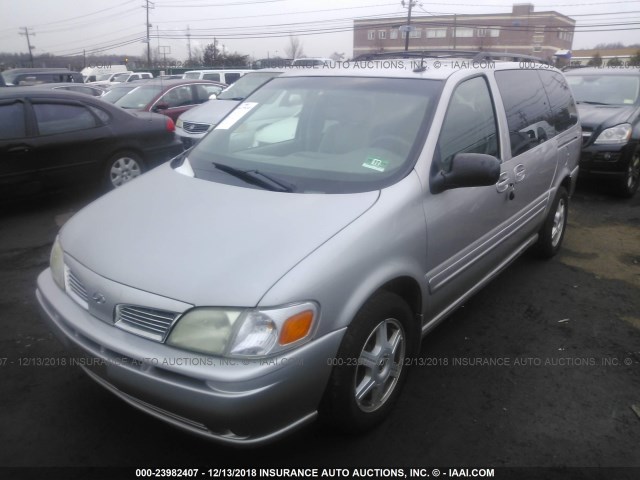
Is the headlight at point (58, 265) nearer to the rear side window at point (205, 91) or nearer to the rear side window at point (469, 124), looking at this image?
the rear side window at point (469, 124)

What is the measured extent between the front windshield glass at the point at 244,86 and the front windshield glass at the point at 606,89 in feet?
17.2

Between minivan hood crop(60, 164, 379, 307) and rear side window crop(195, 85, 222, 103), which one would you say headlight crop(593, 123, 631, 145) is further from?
rear side window crop(195, 85, 222, 103)

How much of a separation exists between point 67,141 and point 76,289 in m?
4.33

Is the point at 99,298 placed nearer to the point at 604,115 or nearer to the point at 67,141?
the point at 67,141

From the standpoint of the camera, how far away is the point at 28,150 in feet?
18.6

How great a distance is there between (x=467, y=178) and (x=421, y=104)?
55 centimetres

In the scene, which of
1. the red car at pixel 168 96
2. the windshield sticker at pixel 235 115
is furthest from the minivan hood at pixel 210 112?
the windshield sticker at pixel 235 115

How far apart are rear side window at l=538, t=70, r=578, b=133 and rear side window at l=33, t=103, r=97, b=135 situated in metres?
5.18

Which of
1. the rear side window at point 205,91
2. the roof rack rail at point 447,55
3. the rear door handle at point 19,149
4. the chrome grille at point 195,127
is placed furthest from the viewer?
the rear side window at point 205,91

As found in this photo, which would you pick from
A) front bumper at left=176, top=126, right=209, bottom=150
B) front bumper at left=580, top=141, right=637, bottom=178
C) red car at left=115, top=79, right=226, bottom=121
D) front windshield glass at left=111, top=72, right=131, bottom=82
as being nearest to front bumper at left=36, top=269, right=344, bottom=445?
front bumper at left=580, top=141, right=637, bottom=178

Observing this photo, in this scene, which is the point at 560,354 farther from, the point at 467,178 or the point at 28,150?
the point at 28,150

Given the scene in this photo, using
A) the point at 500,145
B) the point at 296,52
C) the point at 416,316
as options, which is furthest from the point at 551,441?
the point at 296,52

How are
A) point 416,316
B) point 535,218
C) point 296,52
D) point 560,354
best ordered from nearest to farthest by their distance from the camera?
1. point 416,316
2. point 560,354
3. point 535,218
4. point 296,52

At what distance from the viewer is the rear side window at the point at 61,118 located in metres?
5.89
